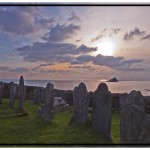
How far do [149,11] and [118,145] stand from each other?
2.50m

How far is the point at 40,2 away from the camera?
7.18m

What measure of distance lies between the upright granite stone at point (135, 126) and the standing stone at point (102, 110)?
102 cm

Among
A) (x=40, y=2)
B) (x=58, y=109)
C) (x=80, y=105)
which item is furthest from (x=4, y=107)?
(x=40, y=2)

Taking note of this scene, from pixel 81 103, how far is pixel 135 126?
2.41 m

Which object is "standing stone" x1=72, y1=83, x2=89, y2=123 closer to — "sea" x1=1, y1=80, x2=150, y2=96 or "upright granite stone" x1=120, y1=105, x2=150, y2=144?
"sea" x1=1, y1=80, x2=150, y2=96

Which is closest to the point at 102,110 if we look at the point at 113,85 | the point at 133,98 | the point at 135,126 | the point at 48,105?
the point at 113,85

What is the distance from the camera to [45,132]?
8.10 m

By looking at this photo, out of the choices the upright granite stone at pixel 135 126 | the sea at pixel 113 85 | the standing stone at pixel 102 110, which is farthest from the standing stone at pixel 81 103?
the upright granite stone at pixel 135 126

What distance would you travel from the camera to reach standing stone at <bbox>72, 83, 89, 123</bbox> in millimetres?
8594

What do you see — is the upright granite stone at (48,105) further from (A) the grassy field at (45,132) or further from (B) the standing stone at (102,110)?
(B) the standing stone at (102,110)

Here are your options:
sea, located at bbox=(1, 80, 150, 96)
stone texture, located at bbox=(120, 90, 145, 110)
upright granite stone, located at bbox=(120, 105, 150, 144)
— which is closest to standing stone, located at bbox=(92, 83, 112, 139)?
sea, located at bbox=(1, 80, 150, 96)

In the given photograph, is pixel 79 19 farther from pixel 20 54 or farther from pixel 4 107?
pixel 4 107

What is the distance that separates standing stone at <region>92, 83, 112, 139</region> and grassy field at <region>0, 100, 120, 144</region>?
14 centimetres

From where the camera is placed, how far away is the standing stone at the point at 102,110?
7.74 meters
